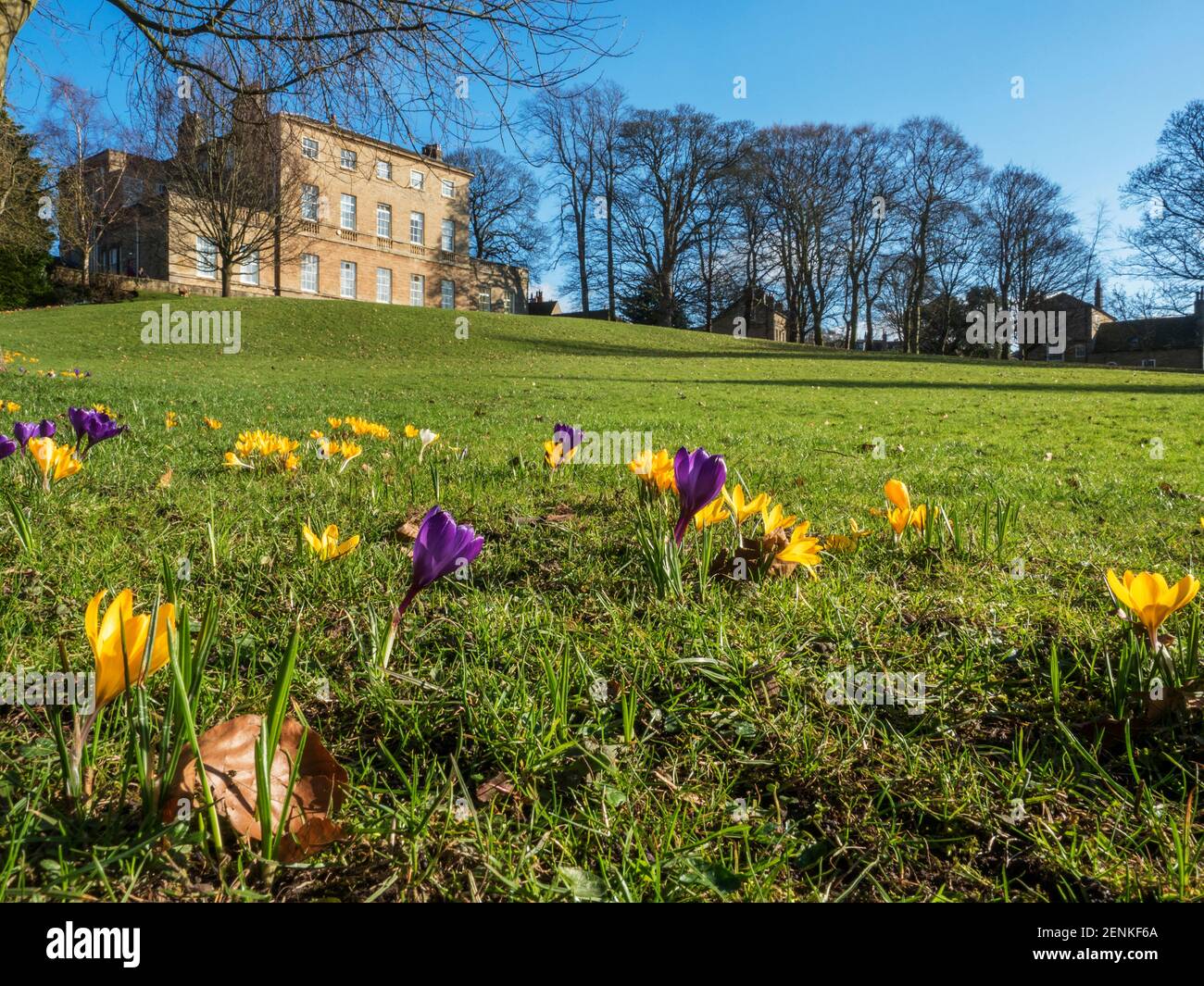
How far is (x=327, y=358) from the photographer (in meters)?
22.9

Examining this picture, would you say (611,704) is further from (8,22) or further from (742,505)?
(8,22)

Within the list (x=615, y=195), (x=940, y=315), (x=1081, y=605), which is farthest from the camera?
(x=940, y=315)

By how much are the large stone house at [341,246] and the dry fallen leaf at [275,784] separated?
35467 mm

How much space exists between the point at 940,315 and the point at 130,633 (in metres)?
60.1

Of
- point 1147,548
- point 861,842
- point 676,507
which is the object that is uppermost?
point 676,507

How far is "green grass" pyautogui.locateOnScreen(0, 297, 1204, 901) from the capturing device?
958mm

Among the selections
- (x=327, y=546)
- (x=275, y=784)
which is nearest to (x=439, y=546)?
(x=275, y=784)

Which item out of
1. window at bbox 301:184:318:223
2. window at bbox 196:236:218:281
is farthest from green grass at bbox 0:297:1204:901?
window at bbox 301:184:318:223

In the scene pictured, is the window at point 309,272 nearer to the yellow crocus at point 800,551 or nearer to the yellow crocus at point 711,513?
the yellow crocus at point 711,513

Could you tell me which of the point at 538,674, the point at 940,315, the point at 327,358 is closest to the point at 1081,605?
the point at 538,674

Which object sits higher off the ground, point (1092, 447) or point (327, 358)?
point (327, 358)

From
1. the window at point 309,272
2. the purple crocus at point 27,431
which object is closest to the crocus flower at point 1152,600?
the purple crocus at point 27,431

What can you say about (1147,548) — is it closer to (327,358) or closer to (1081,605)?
(1081,605)

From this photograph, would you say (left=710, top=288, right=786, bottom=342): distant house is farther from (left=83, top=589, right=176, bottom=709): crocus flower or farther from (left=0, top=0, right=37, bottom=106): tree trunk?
(left=83, top=589, right=176, bottom=709): crocus flower
